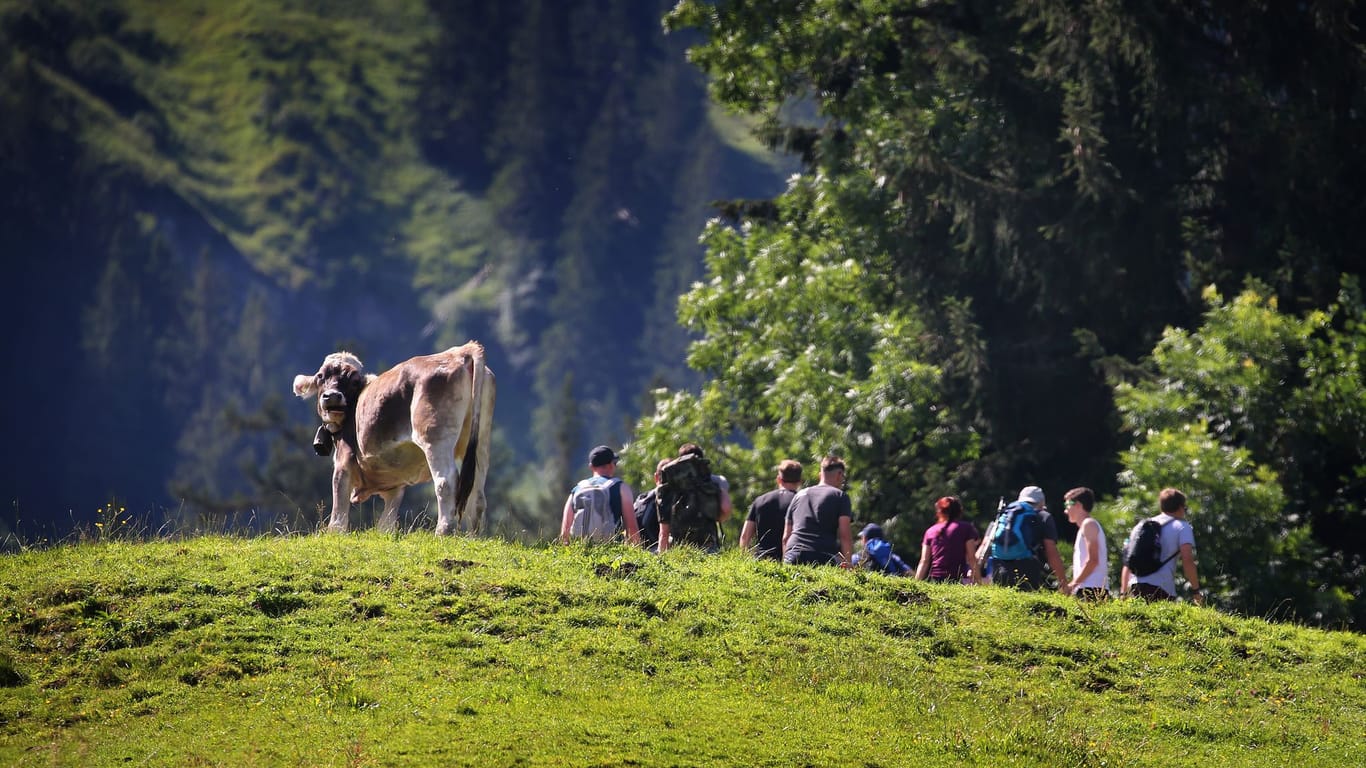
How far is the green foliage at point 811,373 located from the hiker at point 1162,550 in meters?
10.8

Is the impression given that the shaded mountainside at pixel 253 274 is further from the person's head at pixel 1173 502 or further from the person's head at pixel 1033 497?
the person's head at pixel 1173 502

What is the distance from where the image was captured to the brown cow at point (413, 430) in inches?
637

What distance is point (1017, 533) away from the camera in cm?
1585

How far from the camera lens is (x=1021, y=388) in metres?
28.6

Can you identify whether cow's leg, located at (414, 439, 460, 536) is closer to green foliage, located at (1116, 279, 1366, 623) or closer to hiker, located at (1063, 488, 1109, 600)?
hiker, located at (1063, 488, 1109, 600)

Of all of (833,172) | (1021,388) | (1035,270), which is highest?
(833,172)

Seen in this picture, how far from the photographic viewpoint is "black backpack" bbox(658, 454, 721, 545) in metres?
16.0

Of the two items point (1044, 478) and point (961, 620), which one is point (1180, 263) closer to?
point (1044, 478)

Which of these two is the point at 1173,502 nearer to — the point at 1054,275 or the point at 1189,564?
the point at 1189,564

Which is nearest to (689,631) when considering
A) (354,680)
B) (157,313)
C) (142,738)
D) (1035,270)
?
(354,680)

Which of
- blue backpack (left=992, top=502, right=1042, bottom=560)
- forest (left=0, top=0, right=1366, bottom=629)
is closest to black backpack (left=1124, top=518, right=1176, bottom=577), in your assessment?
blue backpack (left=992, top=502, right=1042, bottom=560)

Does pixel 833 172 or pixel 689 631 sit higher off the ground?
pixel 833 172

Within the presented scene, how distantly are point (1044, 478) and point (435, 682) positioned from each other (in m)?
19.1

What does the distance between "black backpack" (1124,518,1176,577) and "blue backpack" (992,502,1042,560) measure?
108 centimetres
